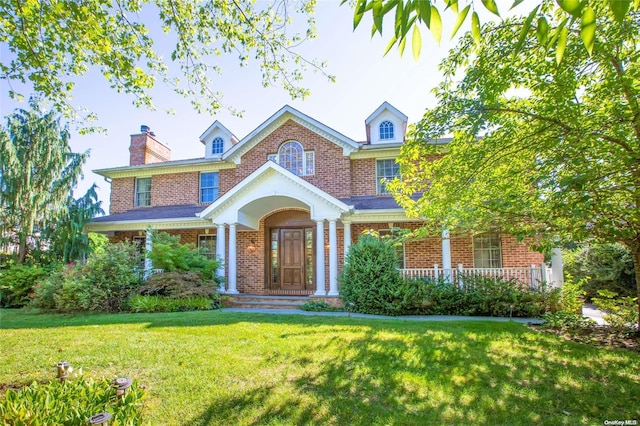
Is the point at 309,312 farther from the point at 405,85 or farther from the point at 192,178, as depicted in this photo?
the point at 192,178

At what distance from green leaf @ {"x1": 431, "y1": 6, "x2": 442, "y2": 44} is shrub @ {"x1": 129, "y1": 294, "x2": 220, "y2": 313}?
10.0 metres

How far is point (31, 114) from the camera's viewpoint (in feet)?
43.2

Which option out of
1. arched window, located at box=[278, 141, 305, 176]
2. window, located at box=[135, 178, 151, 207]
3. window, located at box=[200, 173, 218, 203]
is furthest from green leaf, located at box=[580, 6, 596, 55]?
window, located at box=[135, 178, 151, 207]

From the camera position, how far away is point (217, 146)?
15.5 metres

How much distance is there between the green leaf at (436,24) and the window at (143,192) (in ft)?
52.5

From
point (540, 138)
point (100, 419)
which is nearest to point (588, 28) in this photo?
point (100, 419)

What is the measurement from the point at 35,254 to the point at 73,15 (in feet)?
39.0

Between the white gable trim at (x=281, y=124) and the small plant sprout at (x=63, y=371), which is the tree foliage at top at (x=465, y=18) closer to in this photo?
the small plant sprout at (x=63, y=371)

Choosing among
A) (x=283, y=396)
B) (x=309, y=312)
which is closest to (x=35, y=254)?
(x=309, y=312)

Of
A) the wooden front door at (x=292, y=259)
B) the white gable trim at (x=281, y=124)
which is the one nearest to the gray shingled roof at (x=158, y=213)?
the white gable trim at (x=281, y=124)

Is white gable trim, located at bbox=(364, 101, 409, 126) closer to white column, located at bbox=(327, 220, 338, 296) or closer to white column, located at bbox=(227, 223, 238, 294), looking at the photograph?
white column, located at bbox=(327, 220, 338, 296)

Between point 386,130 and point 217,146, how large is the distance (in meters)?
7.57

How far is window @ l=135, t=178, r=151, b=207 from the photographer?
50.7 feet

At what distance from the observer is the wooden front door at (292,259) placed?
507 inches
